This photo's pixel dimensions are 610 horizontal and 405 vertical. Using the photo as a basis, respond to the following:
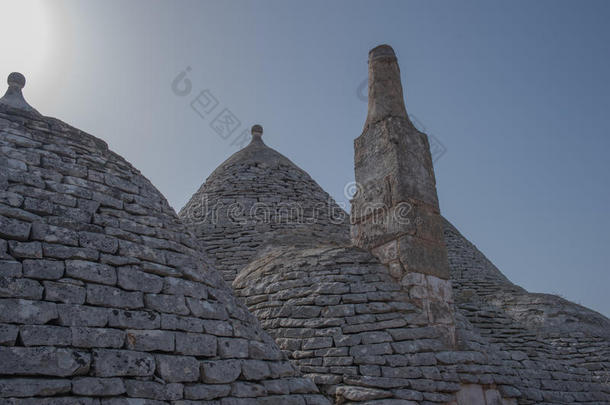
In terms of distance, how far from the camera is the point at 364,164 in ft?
22.4

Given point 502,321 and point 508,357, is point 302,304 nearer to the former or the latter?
point 508,357

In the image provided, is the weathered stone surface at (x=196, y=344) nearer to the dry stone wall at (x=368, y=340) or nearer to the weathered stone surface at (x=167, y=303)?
the weathered stone surface at (x=167, y=303)

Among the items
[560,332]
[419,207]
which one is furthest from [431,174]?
[560,332]

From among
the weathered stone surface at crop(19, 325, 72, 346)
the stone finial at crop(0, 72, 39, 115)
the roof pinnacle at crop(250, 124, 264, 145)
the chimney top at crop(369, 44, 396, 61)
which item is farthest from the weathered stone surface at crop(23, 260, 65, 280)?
the roof pinnacle at crop(250, 124, 264, 145)

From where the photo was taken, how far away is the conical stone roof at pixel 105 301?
2.88 meters

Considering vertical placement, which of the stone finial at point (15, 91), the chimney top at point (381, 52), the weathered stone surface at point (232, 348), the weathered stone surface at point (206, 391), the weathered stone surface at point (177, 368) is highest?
the chimney top at point (381, 52)

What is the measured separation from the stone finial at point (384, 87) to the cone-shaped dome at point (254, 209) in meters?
3.09

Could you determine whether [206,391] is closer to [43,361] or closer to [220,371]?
[220,371]

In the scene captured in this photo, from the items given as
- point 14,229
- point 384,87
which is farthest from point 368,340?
point 384,87

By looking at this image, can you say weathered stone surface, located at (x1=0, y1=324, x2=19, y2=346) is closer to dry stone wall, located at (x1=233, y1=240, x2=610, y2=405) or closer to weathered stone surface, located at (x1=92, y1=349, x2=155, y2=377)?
weathered stone surface, located at (x1=92, y1=349, x2=155, y2=377)

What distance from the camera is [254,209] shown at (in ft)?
32.6

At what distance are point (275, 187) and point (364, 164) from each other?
4.00m

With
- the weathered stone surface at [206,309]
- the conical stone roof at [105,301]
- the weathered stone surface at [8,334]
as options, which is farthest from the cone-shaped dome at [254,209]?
the weathered stone surface at [8,334]

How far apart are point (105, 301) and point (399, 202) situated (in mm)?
3922
